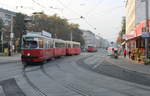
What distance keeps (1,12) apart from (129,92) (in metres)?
92.1

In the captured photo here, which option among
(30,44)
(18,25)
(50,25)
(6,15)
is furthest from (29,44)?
(6,15)

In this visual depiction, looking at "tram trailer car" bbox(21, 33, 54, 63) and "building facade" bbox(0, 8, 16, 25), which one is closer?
"tram trailer car" bbox(21, 33, 54, 63)

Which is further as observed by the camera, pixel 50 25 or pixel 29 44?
pixel 50 25

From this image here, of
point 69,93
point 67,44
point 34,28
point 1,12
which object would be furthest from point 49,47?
point 1,12

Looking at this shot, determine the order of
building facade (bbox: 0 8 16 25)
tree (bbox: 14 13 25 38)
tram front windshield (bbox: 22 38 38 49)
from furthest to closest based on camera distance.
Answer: building facade (bbox: 0 8 16 25)
tree (bbox: 14 13 25 38)
tram front windshield (bbox: 22 38 38 49)

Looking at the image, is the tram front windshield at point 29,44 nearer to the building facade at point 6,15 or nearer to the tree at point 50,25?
the tree at point 50,25

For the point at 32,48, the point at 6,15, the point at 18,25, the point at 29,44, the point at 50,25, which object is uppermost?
the point at 6,15

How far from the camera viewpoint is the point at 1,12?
94.4m

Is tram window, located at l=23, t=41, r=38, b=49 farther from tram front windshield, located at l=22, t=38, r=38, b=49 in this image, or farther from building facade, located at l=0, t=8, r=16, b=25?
building facade, located at l=0, t=8, r=16, b=25

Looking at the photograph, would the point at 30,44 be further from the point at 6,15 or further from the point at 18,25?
the point at 6,15

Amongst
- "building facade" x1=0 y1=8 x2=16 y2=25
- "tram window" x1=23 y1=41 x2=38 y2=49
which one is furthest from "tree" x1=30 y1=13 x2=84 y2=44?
"tram window" x1=23 y1=41 x2=38 y2=49

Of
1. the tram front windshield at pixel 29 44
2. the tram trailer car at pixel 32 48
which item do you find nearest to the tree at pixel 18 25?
the tram front windshield at pixel 29 44

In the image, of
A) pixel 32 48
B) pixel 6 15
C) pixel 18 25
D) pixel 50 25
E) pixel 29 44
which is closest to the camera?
pixel 32 48

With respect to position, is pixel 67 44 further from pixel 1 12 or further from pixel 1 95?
pixel 1 12
